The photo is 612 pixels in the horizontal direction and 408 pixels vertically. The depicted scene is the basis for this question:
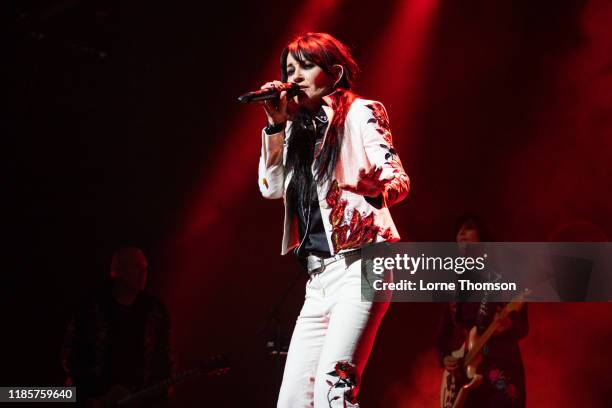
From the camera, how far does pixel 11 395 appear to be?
4.01 meters

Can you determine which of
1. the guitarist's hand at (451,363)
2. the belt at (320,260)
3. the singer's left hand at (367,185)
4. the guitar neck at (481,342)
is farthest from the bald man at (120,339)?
the singer's left hand at (367,185)

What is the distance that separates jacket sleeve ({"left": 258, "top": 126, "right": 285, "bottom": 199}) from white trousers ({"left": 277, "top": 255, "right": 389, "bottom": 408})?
1.21 feet

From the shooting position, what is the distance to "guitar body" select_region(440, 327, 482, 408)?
4027 millimetres

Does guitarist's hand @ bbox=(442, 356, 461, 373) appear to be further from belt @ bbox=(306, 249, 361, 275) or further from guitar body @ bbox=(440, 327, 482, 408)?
belt @ bbox=(306, 249, 361, 275)

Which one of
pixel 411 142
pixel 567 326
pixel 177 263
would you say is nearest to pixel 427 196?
pixel 411 142

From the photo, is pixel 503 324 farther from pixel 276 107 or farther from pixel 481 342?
pixel 276 107

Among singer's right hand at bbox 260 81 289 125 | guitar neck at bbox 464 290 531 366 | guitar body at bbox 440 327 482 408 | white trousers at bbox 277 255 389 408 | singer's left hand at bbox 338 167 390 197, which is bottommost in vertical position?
white trousers at bbox 277 255 389 408

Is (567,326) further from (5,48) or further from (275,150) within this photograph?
(5,48)

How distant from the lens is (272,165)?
214 cm

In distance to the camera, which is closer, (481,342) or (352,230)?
(352,230)

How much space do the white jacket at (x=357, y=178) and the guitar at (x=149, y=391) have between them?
2063 millimetres

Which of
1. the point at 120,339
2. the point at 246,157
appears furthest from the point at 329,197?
the point at 246,157

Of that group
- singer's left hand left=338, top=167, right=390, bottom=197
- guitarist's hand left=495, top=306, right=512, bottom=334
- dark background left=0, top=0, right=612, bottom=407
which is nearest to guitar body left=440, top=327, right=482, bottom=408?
guitarist's hand left=495, top=306, right=512, bottom=334

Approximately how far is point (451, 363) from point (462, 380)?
13cm
